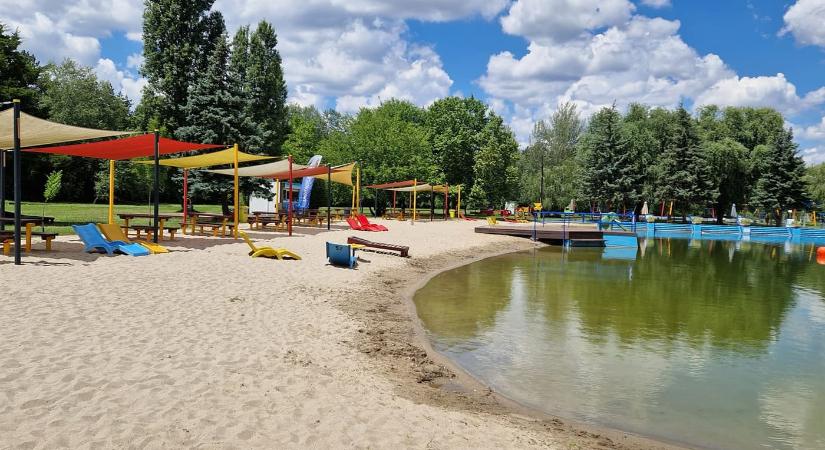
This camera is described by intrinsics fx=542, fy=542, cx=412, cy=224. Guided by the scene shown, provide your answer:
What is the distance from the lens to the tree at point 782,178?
43750mm

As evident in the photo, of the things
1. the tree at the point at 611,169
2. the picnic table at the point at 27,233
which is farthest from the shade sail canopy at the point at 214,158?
the tree at the point at 611,169

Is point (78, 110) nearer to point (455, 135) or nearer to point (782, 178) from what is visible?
point (455, 135)

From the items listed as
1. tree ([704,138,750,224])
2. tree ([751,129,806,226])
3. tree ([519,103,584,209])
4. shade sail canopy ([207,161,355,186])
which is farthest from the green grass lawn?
tree ([751,129,806,226])

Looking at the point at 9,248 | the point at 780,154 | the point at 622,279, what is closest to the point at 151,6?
the point at 9,248

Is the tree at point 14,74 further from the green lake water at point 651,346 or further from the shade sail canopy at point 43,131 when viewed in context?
the green lake water at point 651,346

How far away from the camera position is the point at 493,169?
47.9 meters

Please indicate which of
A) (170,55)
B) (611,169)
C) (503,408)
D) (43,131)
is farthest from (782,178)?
(43,131)

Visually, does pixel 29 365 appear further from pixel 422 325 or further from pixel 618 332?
pixel 618 332

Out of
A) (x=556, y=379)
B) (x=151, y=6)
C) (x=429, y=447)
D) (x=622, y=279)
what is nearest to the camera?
(x=429, y=447)

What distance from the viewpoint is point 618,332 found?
9.84 m

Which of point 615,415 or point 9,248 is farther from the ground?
point 9,248

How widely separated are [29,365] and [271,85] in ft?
135

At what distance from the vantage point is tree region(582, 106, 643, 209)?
45312 millimetres

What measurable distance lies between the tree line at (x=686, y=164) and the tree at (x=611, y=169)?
81mm
